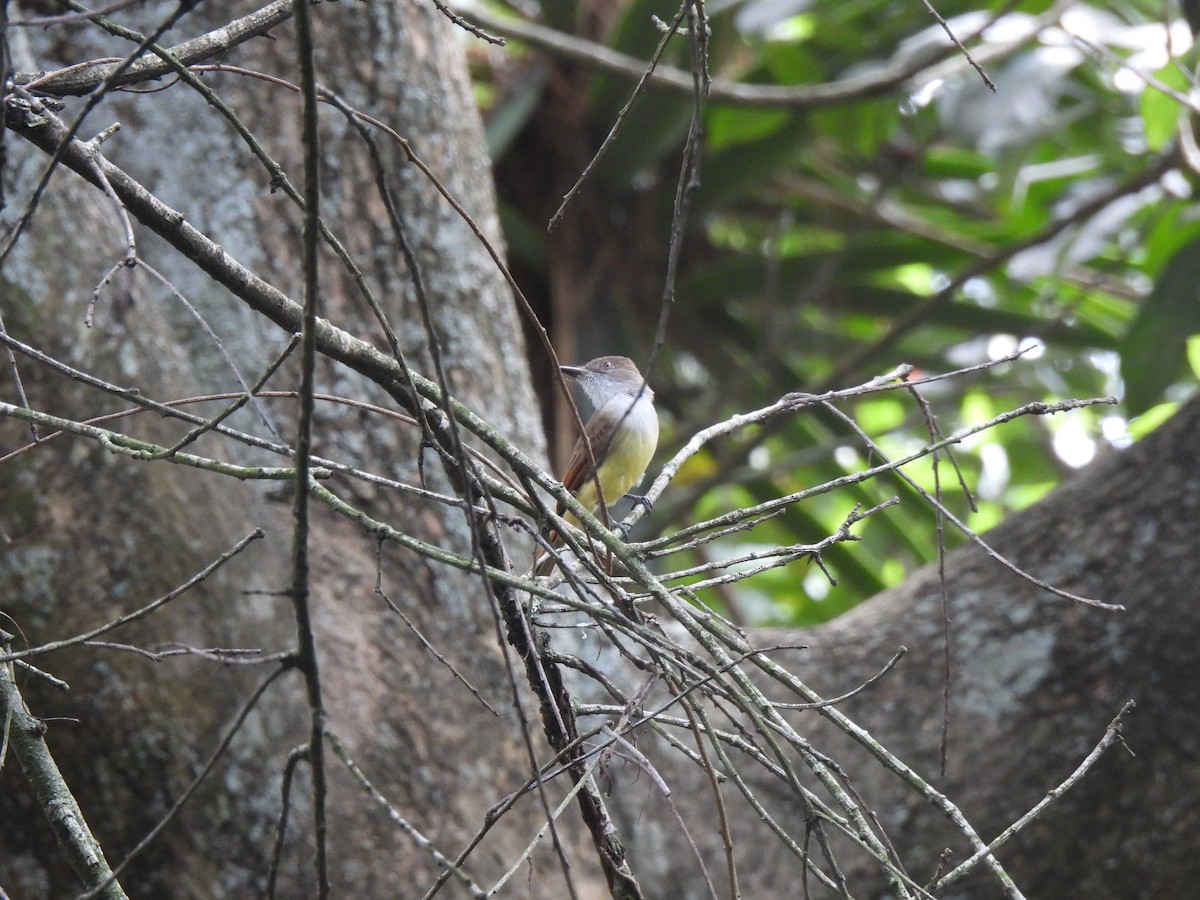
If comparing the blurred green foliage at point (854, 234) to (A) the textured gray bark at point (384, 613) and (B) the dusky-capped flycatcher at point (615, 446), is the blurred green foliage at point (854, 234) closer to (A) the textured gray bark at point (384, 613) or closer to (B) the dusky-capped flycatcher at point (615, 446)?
(B) the dusky-capped flycatcher at point (615, 446)

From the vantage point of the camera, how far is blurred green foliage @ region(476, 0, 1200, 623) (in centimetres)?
465

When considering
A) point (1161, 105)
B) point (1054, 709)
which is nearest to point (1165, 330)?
point (1161, 105)

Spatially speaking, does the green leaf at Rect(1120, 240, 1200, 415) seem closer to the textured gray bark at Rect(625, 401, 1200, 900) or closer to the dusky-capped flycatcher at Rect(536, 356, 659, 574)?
the textured gray bark at Rect(625, 401, 1200, 900)

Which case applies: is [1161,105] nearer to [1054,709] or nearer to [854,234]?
[1054,709]

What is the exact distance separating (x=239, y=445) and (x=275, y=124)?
940 mm

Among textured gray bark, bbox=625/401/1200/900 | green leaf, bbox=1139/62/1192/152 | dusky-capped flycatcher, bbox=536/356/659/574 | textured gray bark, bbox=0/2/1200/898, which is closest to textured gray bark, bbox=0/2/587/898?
textured gray bark, bbox=0/2/1200/898

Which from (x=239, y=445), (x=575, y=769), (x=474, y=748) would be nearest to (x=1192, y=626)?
(x=474, y=748)

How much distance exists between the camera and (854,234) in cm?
600

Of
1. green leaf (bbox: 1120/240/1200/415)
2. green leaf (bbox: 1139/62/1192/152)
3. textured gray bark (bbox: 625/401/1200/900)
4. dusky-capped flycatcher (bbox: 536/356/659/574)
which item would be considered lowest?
textured gray bark (bbox: 625/401/1200/900)

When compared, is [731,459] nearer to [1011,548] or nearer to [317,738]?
[1011,548]

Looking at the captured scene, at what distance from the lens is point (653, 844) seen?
10.2 feet

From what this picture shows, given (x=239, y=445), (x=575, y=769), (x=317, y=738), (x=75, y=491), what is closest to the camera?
(x=317, y=738)

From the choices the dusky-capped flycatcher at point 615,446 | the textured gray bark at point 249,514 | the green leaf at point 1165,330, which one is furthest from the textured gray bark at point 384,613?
the green leaf at point 1165,330

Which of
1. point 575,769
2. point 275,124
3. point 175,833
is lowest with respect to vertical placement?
point 575,769
